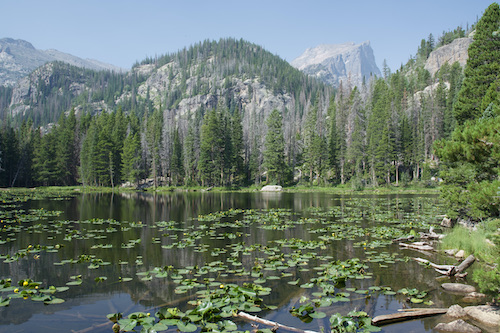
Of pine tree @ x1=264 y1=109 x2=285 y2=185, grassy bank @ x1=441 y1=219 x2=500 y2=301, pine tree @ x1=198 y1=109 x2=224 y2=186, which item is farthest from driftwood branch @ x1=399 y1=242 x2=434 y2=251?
pine tree @ x1=198 y1=109 x2=224 y2=186

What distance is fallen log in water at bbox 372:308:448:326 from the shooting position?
7.16m

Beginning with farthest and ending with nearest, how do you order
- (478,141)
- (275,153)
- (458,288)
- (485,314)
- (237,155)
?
(237,155)
(275,153)
(458,288)
(478,141)
(485,314)

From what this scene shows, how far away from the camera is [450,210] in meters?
18.5

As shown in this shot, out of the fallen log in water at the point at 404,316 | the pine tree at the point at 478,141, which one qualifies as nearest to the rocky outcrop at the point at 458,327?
the fallen log in water at the point at 404,316

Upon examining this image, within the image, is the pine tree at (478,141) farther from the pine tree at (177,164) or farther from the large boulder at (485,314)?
the pine tree at (177,164)

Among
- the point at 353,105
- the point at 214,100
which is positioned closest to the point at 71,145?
the point at 353,105

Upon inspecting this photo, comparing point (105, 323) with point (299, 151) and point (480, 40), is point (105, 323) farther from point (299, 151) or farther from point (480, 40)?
point (299, 151)

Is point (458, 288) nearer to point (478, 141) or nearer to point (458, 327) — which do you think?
point (458, 327)

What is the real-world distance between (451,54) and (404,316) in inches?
5897

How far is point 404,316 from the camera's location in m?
7.42

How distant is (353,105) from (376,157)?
23.9 meters

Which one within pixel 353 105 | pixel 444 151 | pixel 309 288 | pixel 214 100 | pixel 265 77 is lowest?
pixel 309 288

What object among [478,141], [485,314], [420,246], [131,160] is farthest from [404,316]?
[131,160]

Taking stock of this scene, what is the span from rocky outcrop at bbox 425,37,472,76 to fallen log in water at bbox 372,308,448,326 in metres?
141
